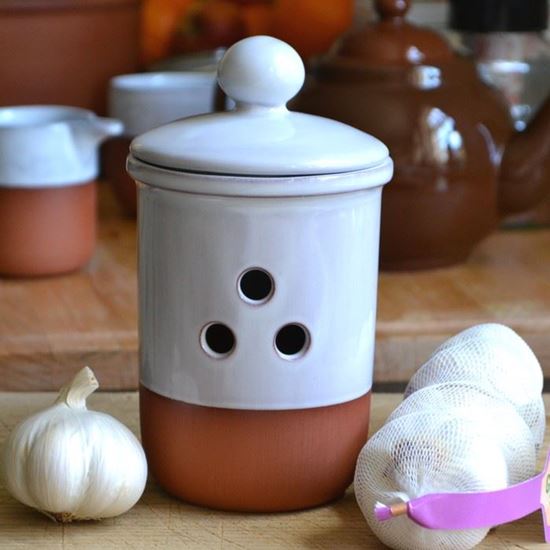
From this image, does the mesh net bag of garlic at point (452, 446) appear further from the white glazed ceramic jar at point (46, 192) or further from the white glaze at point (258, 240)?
the white glazed ceramic jar at point (46, 192)

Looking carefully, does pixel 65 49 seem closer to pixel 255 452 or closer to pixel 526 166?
pixel 526 166

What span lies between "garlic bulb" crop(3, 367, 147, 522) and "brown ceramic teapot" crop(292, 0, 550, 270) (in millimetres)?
505

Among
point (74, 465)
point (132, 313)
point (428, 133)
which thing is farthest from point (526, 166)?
point (74, 465)

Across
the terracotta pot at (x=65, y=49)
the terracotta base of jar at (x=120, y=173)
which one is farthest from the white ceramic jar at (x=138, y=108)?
the terracotta pot at (x=65, y=49)

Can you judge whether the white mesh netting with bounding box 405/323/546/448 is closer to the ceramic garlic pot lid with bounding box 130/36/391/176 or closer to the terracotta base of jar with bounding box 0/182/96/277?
the ceramic garlic pot lid with bounding box 130/36/391/176

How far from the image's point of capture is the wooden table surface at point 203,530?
524 millimetres

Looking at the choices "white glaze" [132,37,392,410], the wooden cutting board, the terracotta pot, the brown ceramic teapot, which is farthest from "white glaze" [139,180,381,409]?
the terracotta pot

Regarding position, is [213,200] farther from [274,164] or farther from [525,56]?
[525,56]

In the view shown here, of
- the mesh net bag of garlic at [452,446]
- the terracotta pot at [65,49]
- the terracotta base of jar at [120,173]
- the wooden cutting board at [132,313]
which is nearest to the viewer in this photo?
the mesh net bag of garlic at [452,446]

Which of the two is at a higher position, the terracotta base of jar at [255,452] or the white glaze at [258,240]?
the white glaze at [258,240]

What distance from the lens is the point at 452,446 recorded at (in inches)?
19.7

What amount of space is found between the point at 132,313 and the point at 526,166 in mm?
358

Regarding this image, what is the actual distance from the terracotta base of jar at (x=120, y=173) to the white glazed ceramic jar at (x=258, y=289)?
0.66m

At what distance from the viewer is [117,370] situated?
2.80 ft
